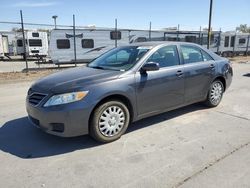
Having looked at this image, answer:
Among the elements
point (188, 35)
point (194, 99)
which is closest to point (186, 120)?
point (194, 99)

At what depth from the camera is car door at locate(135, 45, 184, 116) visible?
425 centimetres

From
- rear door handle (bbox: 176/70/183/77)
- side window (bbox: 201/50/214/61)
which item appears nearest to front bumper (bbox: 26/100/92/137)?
rear door handle (bbox: 176/70/183/77)

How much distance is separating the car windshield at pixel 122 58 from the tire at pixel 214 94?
2.06 m

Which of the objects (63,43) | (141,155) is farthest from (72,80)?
(63,43)

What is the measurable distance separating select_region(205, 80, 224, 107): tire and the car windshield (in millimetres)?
2063

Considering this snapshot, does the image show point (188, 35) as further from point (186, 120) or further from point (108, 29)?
point (186, 120)

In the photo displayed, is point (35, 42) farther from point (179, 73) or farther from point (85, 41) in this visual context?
point (179, 73)

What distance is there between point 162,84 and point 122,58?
924 mm

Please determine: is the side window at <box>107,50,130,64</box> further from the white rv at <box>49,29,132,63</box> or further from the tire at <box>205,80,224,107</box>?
the white rv at <box>49,29,132,63</box>

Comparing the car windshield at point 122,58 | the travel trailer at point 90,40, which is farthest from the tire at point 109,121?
the travel trailer at point 90,40

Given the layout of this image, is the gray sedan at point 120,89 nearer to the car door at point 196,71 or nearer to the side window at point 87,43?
the car door at point 196,71

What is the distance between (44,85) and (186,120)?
2.85 meters

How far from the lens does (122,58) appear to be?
4.73 metres

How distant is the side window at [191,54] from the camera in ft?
16.6
